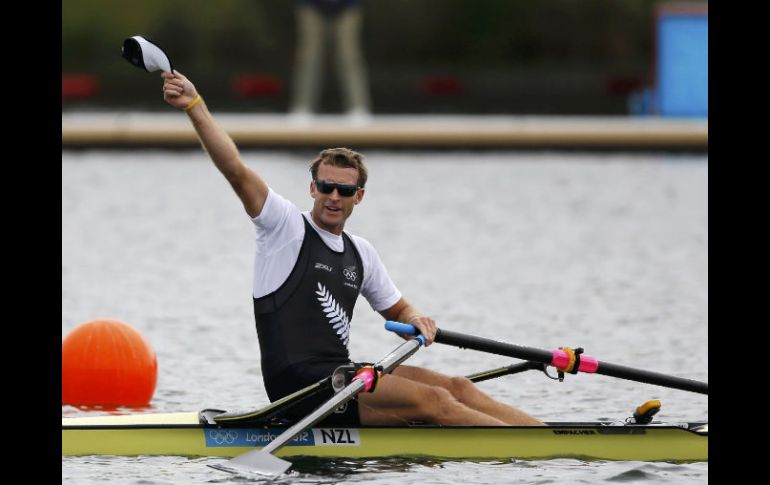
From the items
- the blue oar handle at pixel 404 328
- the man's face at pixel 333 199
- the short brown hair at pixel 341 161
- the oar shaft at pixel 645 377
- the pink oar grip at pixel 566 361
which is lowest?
the oar shaft at pixel 645 377

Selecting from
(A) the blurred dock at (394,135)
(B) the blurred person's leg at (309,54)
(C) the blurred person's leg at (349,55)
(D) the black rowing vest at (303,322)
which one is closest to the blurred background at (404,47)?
(B) the blurred person's leg at (309,54)

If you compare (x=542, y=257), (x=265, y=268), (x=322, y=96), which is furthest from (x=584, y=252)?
(x=322, y=96)

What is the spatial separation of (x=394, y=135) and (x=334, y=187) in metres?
17.3

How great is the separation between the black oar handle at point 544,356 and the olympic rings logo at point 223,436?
985 mm

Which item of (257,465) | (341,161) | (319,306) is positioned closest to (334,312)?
(319,306)

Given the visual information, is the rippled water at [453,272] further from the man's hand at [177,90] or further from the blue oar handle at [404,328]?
the man's hand at [177,90]

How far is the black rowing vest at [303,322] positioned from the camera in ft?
30.6

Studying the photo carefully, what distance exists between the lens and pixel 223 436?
30.7 ft

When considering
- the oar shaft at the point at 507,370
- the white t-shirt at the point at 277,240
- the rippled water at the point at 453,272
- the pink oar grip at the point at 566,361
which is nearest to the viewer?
the white t-shirt at the point at 277,240

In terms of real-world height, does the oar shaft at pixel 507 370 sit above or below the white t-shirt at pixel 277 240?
below

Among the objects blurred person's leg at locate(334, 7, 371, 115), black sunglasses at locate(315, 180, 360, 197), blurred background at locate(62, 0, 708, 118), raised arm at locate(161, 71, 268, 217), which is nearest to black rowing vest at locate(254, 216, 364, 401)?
black sunglasses at locate(315, 180, 360, 197)

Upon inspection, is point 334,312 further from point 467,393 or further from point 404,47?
point 404,47

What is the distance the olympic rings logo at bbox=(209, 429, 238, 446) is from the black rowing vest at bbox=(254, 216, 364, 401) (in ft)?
0.98

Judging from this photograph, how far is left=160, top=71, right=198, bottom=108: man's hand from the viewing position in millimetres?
8891
